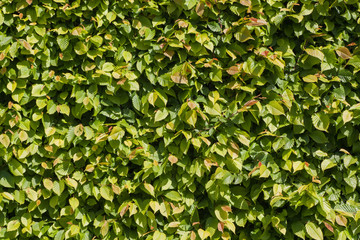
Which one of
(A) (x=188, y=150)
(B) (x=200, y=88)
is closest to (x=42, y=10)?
(B) (x=200, y=88)

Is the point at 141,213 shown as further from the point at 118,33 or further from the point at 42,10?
the point at 42,10

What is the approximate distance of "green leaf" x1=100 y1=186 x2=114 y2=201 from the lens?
2.14 metres

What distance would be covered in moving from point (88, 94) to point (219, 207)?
1040mm

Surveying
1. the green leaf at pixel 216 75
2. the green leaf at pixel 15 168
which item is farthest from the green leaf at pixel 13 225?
the green leaf at pixel 216 75

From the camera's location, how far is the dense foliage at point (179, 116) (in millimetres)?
2096

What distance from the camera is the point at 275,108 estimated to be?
2100 millimetres

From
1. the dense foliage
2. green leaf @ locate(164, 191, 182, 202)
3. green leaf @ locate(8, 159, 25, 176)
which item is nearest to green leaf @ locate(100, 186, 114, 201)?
the dense foliage

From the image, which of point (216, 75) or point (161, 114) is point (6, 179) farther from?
point (216, 75)

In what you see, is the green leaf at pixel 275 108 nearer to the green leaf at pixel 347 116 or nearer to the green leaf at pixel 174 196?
the green leaf at pixel 347 116

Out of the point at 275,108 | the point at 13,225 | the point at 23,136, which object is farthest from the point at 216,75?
the point at 13,225

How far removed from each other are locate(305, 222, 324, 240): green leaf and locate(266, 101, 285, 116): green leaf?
0.71m

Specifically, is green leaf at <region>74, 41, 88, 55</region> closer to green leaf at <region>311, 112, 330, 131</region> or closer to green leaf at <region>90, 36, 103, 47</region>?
green leaf at <region>90, 36, 103, 47</region>

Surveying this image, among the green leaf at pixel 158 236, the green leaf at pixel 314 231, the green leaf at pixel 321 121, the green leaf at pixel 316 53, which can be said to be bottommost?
the green leaf at pixel 314 231

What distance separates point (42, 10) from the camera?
6.84 ft
